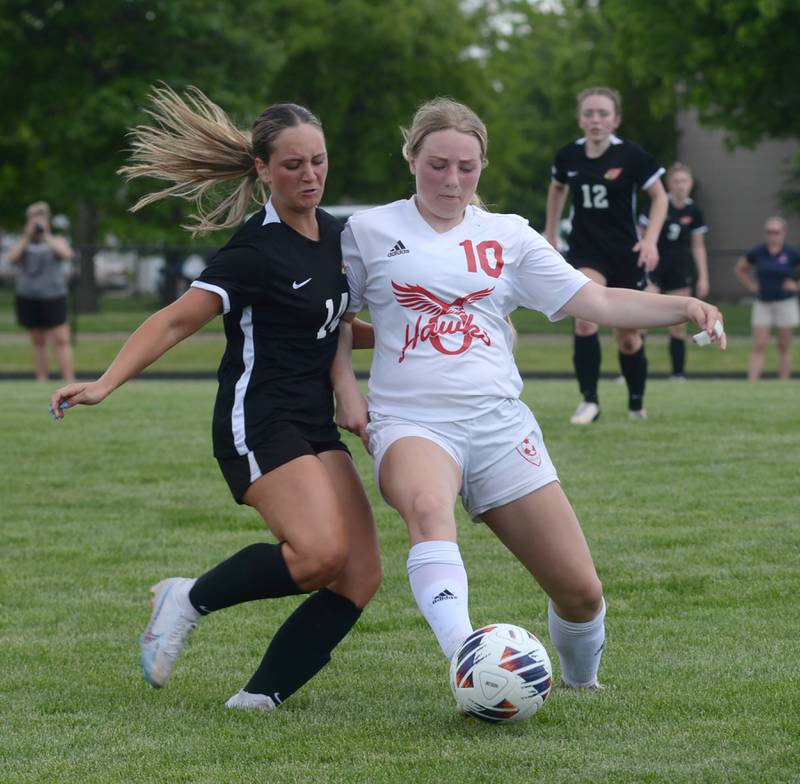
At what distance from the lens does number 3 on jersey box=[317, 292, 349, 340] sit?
4.91 meters

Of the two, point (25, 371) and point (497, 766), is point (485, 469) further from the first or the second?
point (25, 371)

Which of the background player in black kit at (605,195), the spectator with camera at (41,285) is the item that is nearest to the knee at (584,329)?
the background player in black kit at (605,195)

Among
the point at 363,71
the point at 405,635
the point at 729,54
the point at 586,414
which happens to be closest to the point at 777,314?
the point at 586,414

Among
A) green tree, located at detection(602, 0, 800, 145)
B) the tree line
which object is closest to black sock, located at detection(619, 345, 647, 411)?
the tree line

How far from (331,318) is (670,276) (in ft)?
39.4

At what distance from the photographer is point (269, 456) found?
187 inches

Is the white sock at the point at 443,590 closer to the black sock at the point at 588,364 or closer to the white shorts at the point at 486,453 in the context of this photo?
the white shorts at the point at 486,453

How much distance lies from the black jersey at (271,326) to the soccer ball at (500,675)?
Result: 97cm

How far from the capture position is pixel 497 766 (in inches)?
164

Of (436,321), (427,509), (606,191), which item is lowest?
(427,509)

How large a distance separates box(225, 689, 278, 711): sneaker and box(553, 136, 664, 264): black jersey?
22.7 feet

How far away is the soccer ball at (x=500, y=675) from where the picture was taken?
434 centimetres

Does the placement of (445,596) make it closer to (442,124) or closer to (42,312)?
(442,124)

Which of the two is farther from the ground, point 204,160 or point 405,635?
point 204,160
